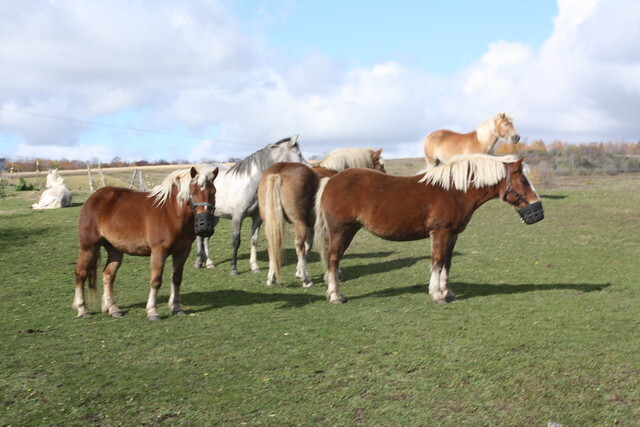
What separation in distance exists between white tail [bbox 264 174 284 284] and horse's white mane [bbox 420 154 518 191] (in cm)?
223

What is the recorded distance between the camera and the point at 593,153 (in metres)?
32.7

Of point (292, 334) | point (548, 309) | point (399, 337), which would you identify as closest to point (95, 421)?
point (292, 334)

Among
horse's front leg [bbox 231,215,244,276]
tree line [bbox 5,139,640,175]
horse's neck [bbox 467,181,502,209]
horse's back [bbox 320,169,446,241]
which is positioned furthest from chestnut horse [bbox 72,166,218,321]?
tree line [bbox 5,139,640,175]

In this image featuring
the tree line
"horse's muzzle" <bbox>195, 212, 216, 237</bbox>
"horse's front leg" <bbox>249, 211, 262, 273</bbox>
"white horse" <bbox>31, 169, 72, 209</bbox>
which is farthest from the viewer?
the tree line

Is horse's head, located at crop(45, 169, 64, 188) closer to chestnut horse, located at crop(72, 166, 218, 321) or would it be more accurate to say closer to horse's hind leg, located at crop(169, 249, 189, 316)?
chestnut horse, located at crop(72, 166, 218, 321)

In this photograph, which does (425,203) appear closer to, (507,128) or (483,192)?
(483,192)

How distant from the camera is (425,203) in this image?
817 centimetres

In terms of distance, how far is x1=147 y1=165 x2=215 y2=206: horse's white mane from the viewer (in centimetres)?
724

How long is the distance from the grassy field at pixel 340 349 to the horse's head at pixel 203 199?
116 centimetres

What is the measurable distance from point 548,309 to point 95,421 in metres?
5.45

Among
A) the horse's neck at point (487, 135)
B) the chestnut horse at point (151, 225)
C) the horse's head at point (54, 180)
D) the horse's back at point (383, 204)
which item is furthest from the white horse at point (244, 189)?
the horse's head at point (54, 180)

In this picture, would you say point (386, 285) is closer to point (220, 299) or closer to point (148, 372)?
point (220, 299)

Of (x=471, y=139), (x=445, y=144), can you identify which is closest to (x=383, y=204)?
(x=471, y=139)

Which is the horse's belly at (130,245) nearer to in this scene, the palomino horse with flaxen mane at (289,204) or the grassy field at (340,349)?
the grassy field at (340,349)
